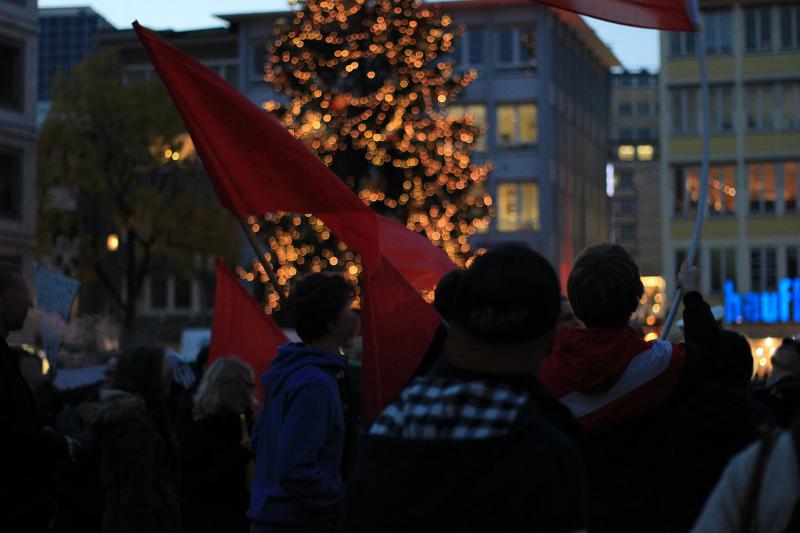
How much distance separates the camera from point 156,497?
8.12m

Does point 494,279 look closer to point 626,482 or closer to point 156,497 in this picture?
point 626,482

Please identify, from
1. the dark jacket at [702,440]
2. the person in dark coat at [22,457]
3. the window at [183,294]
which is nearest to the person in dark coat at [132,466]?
the person in dark coat at [22,457]

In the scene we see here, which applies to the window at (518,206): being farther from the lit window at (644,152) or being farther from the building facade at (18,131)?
the lit window at (644,152)

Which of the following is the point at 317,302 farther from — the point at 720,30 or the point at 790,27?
the point at 790,27

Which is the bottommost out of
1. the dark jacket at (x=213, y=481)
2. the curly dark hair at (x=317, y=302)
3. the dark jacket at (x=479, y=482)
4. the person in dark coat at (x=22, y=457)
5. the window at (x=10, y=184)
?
the dark jacket at (x=213, y=481)

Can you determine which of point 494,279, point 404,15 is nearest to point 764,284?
point 404,15

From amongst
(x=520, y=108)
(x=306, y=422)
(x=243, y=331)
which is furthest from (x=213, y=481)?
(x=520, y=108)

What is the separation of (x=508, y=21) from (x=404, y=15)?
2630cm

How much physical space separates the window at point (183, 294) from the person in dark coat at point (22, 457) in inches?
2379

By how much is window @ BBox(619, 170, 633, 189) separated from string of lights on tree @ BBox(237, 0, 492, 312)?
12277cm

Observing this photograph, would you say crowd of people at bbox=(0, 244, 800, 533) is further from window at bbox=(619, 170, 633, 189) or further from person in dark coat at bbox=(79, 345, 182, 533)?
window at bbox=(619, 170, 633, 189)

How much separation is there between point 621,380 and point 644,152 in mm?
155547

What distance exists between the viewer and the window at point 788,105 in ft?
187

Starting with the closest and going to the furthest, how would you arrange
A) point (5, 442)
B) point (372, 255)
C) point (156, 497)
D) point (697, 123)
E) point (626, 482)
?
point (626, 482) → point (5, 442) → point (372, 255) → point (156, 497) → point (697, 123)
